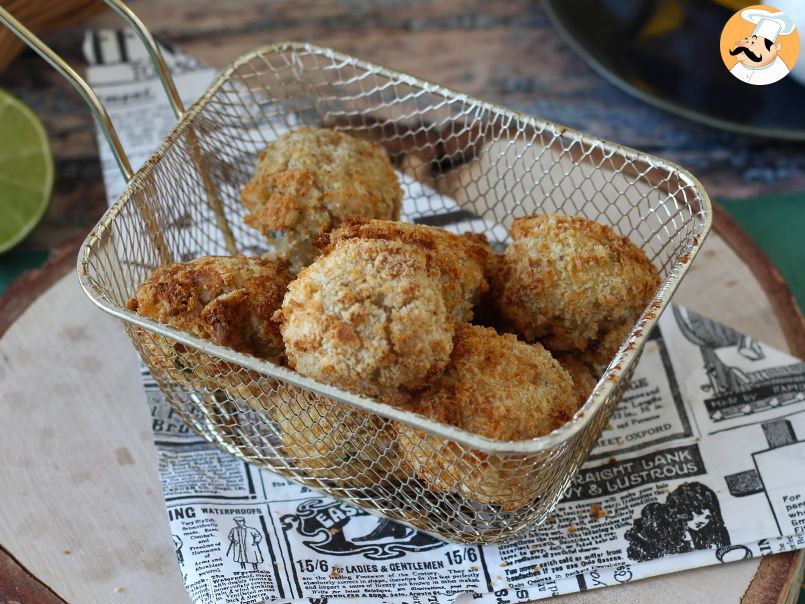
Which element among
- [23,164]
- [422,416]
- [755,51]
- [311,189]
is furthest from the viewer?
[23,164]

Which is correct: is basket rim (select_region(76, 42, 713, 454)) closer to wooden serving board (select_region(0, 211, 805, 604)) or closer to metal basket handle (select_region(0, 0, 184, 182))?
metal basket handle (select_region(0, 0, 184, 182))

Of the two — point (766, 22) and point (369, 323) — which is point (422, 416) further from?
point (766, 22)

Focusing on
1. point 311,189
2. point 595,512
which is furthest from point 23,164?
point 595,512

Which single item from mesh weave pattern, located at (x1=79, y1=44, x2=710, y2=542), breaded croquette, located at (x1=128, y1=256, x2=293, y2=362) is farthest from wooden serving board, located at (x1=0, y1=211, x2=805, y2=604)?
breaded croquette, located at (x1=128, y1=256, x2=293, y2=362)

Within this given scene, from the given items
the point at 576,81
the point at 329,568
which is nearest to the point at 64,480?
the point at 329,568

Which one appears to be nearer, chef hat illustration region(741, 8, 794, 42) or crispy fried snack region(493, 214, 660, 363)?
crispy fried snack region(493, 214, 660, 363)
